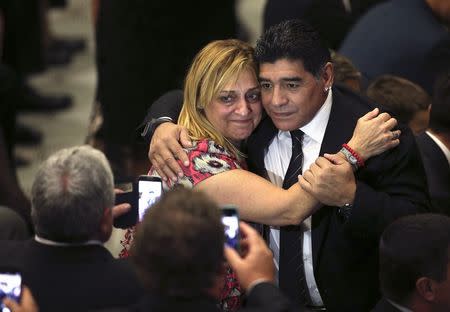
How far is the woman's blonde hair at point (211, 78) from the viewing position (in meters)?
3.60

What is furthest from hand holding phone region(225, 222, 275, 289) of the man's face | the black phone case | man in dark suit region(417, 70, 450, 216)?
man in dark suit region(417, 70, 450, 216)

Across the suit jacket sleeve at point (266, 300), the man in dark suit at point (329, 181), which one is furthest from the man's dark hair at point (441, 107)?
the suit jacket sleeve at point (266, 300)

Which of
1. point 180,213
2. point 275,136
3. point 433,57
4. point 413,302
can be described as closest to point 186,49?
point 433,57

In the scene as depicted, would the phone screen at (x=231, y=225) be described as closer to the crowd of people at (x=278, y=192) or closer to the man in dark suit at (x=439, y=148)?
the crowd of people at (x=278, y=192)

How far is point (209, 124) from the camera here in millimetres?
3682

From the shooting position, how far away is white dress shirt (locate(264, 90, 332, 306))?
362cm

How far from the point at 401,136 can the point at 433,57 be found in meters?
1.74

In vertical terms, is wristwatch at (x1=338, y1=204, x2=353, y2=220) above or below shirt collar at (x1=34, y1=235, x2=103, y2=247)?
below

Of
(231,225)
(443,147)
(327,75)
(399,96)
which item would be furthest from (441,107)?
(231,225)

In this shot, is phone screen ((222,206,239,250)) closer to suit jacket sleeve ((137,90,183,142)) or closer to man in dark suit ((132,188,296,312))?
man in dark suit ((132,188,296,312))

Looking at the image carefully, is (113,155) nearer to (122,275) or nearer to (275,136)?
(275,136)

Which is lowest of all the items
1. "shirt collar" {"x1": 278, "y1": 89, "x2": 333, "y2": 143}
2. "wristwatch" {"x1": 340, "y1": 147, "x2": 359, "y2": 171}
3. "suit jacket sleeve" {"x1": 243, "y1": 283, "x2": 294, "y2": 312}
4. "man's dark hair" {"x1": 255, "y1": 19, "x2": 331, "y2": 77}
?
"suit jacket sleeve" {"x1": 243, "y1": 283, "x2": 294, "y2": 312}

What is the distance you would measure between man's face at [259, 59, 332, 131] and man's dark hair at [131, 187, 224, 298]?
1.03 meters

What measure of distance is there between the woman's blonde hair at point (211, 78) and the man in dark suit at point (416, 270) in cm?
68
